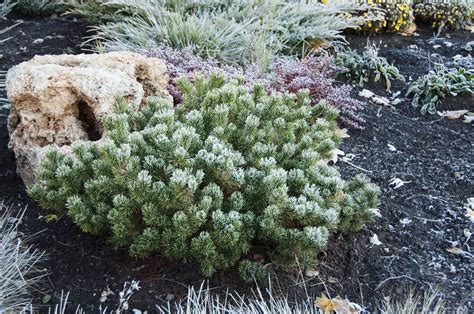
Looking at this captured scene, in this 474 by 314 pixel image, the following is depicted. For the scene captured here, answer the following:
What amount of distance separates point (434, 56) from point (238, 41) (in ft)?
7.06

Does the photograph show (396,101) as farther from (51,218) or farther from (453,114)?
(51,218)

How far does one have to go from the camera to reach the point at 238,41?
5145 mm

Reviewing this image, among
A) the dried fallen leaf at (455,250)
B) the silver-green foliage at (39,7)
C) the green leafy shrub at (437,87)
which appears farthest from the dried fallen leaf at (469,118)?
the silver-green foliage at (39,7)

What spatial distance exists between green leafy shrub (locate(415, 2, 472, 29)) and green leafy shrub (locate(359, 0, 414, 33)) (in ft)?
1.08

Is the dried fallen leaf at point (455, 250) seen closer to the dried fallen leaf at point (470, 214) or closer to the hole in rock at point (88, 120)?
the dried fallen leaf at point (470, 214)

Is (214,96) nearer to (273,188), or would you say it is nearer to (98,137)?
(273,188)

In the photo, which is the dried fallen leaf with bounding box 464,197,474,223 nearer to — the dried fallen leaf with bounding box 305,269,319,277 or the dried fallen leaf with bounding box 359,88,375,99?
the dried fallen leaf with bounding box 305,269,319,277

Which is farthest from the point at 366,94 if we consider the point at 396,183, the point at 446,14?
the point at 446,14

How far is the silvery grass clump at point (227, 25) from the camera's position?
4.95 metres

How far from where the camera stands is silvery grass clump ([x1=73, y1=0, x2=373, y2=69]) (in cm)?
495

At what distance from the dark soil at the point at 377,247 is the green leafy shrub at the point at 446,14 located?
2.83 meters

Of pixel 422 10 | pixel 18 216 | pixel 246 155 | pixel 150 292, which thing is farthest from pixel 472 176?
pixel 422 10

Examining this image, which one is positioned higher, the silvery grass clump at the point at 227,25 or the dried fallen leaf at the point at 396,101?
the silvery grass clump at the point at 227,25

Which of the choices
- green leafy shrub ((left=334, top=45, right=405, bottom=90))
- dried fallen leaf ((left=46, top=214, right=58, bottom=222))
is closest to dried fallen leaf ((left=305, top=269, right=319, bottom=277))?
dried fallen leaf ((left=46, top=214, right=58, bottom=222))
